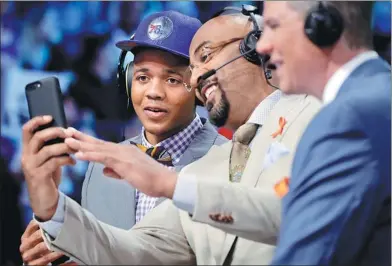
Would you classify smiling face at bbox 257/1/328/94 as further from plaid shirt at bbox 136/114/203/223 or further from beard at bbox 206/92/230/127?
plaid shirt at bbox 136/114/203/223

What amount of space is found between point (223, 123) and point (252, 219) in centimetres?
50

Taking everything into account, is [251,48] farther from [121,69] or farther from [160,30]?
[121,69]

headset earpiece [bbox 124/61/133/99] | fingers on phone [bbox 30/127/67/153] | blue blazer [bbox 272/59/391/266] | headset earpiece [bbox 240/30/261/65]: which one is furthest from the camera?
headset earpiece [bbox 124/61/133/99]

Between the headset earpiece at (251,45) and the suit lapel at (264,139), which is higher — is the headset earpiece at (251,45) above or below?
above

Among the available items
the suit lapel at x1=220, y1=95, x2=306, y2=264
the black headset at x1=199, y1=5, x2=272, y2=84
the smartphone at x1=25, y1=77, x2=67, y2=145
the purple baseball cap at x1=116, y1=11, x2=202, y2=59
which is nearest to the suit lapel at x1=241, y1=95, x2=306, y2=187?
the suit lapel at x1=220, y1=95, x2=306, y2=264

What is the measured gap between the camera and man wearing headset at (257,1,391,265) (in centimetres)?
96

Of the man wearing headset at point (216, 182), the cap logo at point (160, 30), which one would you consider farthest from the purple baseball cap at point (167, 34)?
the man wearing headset at point (216, 182)

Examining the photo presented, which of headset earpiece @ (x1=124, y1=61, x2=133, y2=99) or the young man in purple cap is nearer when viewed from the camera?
the young man in purple cap

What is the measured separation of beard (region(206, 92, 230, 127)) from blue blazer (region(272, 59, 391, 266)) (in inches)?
24.7

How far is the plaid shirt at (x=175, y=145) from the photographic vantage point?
1.70 meters

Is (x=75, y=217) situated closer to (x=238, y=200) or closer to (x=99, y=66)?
(x=238, y=200)

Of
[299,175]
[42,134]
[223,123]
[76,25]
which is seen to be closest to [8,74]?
[76,25]

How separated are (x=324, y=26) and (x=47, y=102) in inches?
15.8

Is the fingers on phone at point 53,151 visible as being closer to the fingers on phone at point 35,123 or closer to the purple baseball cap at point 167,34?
the fingers on phone at point 35,123
